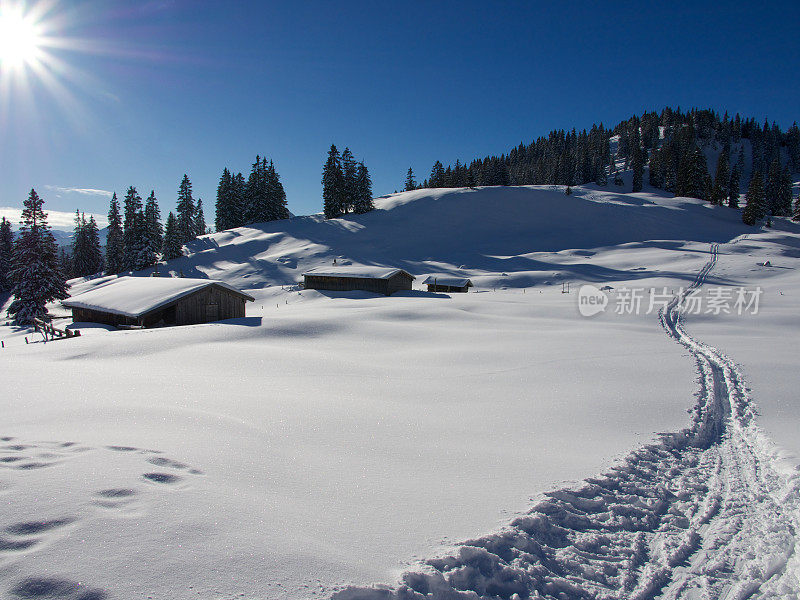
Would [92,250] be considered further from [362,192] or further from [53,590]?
[53,590]

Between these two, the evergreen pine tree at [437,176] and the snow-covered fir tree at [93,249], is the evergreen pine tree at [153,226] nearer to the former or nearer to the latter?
the snow-covered fir tree at [93,249]

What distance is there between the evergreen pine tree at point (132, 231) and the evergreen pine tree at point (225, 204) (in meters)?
17.6

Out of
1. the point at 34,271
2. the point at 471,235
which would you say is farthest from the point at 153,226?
the point at 471,235

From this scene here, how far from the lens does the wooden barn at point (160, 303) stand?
948 inches

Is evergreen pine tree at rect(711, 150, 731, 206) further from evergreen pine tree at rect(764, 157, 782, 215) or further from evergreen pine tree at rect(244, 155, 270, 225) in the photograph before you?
evergreen pine tree at rect(244, 155, 270, 225)

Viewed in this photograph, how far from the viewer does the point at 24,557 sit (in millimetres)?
2781

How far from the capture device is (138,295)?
25.9m

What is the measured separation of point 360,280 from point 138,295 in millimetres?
20841

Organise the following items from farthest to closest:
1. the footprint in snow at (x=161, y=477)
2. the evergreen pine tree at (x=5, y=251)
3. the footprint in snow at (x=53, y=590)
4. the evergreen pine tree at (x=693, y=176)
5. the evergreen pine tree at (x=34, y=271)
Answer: the evergreen pine tree at (x=693, y=176) → the evergreen pine tree at (x=5, y=251) → the evergreen pine tree at (x=34, y=271) → the footprint in snow at (x=161, y=477) → the footprint in snow at (x=53, y=590)

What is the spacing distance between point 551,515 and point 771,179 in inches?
4395

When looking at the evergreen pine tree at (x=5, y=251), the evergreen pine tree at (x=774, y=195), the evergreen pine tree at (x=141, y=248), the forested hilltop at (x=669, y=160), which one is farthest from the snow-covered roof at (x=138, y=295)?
the evergreen pine tree at (x=774, y=195)

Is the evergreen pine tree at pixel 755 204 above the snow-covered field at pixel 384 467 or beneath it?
above

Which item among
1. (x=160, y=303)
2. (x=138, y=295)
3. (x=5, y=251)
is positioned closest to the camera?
(x=160, y=303)

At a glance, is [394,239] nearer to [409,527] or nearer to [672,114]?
[409,527]
